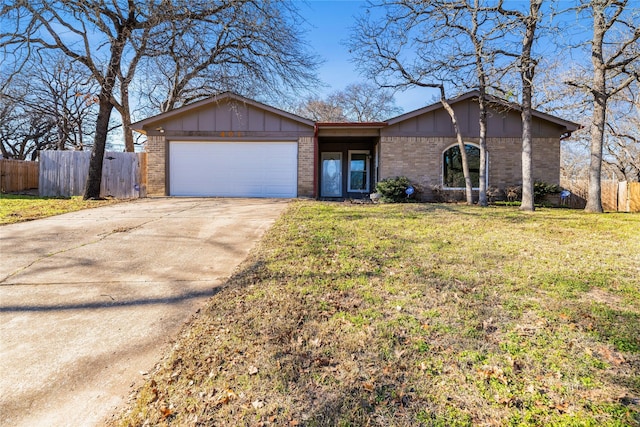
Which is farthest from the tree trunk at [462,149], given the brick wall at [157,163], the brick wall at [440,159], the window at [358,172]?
the brick wall at [157,163]

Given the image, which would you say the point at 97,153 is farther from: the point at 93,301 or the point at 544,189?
the point at 544,189

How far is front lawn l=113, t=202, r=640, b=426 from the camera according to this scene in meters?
1.91

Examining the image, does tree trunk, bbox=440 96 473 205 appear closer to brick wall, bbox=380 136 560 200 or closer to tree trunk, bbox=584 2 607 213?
brick wall, bbox=380 136 560 200

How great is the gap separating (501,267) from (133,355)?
4.11m

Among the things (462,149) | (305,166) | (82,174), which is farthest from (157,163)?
(462,149)

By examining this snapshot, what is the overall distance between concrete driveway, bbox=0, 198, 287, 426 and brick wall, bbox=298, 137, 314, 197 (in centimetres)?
604

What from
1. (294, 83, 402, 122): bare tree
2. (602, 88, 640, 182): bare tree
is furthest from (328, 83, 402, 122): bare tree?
(602, 88, 640, 182): bare tree

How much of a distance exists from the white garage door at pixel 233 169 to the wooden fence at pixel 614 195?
1212cm

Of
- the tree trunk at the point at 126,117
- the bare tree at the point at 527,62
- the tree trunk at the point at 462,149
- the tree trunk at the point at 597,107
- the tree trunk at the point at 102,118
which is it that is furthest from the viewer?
the tree trunk at the point at 126,117

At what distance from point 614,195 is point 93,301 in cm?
2027

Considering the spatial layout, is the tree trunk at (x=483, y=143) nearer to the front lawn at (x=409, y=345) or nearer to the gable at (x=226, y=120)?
the gable at (x=226, y=120)

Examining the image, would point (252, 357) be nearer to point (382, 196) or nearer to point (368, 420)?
Result: point (368, 420)

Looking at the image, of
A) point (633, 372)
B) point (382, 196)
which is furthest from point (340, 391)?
point (382, 196)

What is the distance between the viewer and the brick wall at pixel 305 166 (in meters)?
→ 12.8
